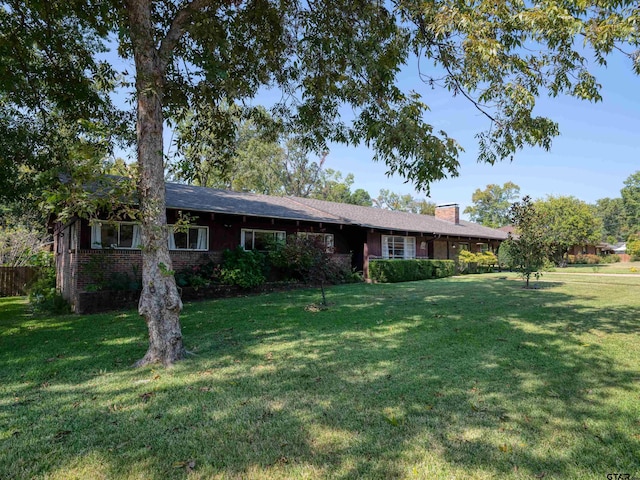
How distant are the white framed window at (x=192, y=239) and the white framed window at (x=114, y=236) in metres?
1.23

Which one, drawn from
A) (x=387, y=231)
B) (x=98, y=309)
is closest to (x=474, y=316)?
(x=98, y=309)

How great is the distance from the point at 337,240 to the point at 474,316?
1063 cm

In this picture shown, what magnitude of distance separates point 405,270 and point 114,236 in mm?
12906

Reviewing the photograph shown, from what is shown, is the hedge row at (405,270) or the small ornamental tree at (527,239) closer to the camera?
the small ornamental tree at (527,239)

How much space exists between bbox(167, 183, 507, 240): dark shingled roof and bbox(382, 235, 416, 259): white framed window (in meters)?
0.88

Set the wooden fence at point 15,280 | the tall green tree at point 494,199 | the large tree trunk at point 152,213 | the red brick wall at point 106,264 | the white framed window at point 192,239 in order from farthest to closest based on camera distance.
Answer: the tall green tree at point 494,199
the wooden fence at point 15,280
the white framed window at point 192,239
the red brick wall at point 106,264
the large tree trunk at point 152,213

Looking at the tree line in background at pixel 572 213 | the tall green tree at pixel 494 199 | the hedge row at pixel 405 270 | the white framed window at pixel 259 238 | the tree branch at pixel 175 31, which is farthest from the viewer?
the tall green tree at pixel 494 199

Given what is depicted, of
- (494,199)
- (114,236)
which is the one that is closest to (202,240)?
(114,236)

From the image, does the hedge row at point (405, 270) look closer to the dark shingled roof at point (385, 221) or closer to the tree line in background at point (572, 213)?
the dark shingled roof at point (385, 221)

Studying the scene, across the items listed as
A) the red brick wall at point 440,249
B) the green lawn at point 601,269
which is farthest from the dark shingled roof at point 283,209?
the green lawn at point 601,269

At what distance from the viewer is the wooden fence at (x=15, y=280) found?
16.5m

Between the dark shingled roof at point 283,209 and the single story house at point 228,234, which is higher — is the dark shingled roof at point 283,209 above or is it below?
above

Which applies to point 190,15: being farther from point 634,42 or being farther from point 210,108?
point 634,42

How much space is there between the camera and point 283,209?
1706cm
